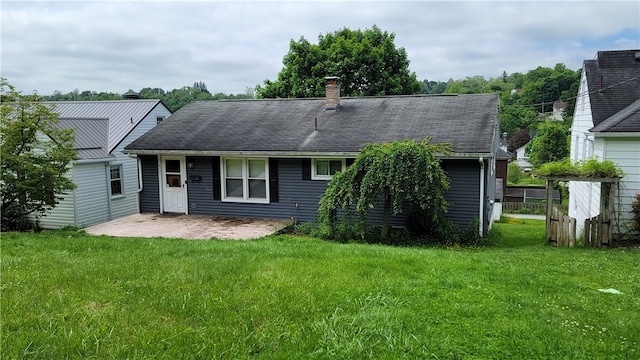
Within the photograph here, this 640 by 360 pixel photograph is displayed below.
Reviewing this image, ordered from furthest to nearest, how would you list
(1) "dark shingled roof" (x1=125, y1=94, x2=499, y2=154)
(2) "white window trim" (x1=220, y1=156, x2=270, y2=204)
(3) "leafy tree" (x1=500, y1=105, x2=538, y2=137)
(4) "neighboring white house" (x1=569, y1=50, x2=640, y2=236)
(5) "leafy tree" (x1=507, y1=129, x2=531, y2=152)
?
(3) "leafy tree" (x1=500, y1=105, x2=538, y2=137), (5) "leafy tree" (x1=507, y1=129, x2=531, y2=152), (2) "white window trim" (x1=220, y1=156, x2=270, y2=204), (1) "dark shingled roof" (x1=125, y1=94, x2=499, y2=154), (4) "neighboring white house" (x1=569, y1=50, x2=640, y2=236)

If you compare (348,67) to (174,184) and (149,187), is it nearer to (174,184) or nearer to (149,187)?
(174,184)

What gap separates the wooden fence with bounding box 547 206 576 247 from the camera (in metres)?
10.4

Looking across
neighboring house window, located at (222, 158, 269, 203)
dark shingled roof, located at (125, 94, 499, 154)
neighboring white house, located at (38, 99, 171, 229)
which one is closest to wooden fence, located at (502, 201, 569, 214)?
dark shingled roof, located at (125, 94, 499, 154)

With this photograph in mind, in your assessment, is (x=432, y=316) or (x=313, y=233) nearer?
(x=432, y=316)

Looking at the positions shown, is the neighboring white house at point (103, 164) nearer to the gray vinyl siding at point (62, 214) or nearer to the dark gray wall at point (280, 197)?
the gray vinyl siding at point (62, 214)

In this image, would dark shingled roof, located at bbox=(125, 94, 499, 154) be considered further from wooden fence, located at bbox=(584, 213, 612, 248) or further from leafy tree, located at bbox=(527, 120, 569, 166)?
leafy tree, located at bbox=(527, 120, 569, 166)

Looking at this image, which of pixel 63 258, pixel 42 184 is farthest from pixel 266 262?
pixel 42 184

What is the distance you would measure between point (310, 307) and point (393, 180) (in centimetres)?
619

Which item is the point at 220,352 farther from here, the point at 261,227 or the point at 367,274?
the point at 261,227

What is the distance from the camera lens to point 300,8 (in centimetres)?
1738

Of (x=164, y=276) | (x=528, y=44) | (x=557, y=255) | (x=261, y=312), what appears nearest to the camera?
(x=261, y=312)

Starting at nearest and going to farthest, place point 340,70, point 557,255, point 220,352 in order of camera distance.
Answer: point 220,352 → point 557,255 → point 340,70

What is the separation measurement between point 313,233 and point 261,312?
294 inches

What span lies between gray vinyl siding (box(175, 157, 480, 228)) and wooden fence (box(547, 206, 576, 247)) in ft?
5.92
